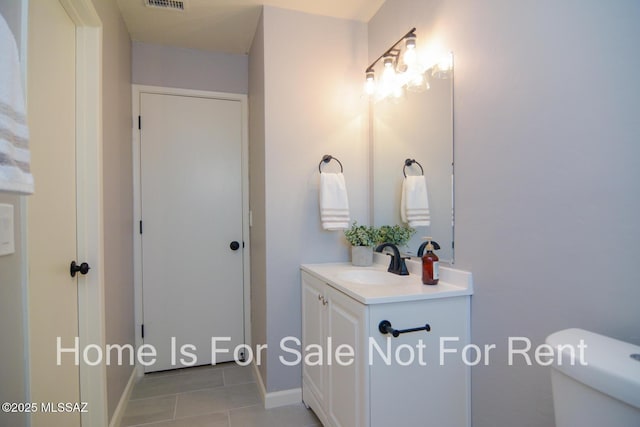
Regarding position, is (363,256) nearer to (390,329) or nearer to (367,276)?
(367,276)

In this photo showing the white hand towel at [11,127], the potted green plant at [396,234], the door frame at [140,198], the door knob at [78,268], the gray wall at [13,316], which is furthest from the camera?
the door frame at [140,198]

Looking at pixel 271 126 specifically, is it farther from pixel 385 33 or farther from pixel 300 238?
pixel 385 33

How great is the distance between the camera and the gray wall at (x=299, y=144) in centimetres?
199

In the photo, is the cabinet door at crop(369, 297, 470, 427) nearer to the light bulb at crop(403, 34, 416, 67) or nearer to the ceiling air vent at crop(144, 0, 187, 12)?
the light bulb at crop(403, 34, 416, 67)

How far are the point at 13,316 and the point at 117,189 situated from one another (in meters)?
1.27

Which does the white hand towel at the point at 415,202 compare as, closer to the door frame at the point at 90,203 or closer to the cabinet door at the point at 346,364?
the cabinet door at the point at 346,364

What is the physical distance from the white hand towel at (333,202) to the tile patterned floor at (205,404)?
1.16 metres

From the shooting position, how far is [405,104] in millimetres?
1815

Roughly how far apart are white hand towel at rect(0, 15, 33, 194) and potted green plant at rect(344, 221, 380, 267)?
62.5 inches

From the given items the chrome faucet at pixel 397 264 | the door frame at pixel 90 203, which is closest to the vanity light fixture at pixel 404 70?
the chrome faucet at pixel 397 264

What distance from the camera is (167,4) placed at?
6.54ft

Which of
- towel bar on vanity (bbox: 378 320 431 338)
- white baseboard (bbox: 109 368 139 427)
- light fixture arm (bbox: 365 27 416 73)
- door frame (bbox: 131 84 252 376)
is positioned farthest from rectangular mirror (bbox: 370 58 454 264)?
white baseboard (bbox: 109 368 139 427)

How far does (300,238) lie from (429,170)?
2.94 ft

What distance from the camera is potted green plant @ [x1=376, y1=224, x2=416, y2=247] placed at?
1821 mm
